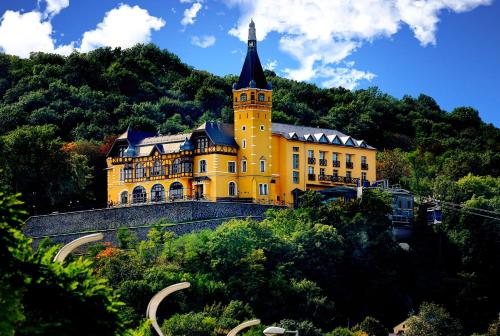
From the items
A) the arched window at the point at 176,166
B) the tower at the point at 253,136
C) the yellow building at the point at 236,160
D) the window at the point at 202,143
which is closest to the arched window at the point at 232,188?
the yellow building at the point at 236,160

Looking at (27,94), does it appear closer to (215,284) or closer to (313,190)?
(313,190)

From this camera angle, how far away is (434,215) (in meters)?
76.9

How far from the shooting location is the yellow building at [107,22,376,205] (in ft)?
243

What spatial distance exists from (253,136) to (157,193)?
722 cm

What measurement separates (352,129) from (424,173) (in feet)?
37.6

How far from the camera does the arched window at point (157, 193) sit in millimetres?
74938

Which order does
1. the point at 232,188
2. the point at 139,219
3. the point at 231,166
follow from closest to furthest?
the point at 139,219 → the point at 232,188 → the point at 231,166

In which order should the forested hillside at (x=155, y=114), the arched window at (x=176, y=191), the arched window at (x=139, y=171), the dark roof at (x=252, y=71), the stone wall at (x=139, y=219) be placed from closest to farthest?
1. the stone wall at (x=139, y=219)
2. the arched window at (x=176, y=191)
3. the dark roof at (x=252, y=71)
4. the arched window at (x=139, y=171)
5. the forested hillside at (x=155, y=114)

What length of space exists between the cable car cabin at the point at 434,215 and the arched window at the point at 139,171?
19.1m

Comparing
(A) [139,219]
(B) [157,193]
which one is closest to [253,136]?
(B) [157,193]

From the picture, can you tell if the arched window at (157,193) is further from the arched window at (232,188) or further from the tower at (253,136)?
the tower at (253,136)

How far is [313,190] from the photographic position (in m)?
75.2

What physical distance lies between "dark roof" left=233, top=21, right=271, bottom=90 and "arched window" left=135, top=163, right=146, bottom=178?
8.02m

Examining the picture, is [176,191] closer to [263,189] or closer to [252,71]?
[263,189]
